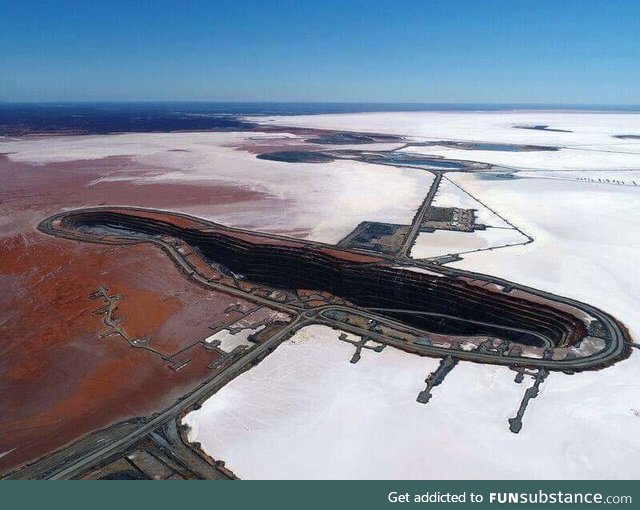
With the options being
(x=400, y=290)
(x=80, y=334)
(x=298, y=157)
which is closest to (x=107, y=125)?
(x=298, y=157)

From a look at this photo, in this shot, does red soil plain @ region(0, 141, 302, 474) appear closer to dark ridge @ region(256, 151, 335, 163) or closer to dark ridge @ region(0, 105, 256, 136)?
dark ridge @ region(256, 151, 335, 163)

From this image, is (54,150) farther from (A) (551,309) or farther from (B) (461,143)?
(A) (551,309)

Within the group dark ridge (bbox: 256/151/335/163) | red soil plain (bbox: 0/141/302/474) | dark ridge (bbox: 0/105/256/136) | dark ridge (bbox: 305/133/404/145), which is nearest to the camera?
red soil plain (bbox: 0/141/302/474)

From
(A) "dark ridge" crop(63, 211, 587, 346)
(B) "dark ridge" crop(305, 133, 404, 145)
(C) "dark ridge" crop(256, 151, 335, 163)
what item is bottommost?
(A) "dark ridge" crop(63, 211, 587, 346)

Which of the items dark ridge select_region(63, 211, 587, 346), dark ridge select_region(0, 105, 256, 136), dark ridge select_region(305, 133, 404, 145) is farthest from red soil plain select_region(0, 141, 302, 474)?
dark ridge select_region(0, 105, 256, 136)

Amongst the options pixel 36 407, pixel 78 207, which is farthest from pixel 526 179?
pixel 36 407

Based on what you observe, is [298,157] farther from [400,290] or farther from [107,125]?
[107,125]

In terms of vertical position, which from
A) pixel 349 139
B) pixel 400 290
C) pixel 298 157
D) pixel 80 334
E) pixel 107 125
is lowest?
pixel 400 290

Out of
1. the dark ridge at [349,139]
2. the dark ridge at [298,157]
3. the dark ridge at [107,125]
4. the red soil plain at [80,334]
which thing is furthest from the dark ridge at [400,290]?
the dark ridge at [107,125]
